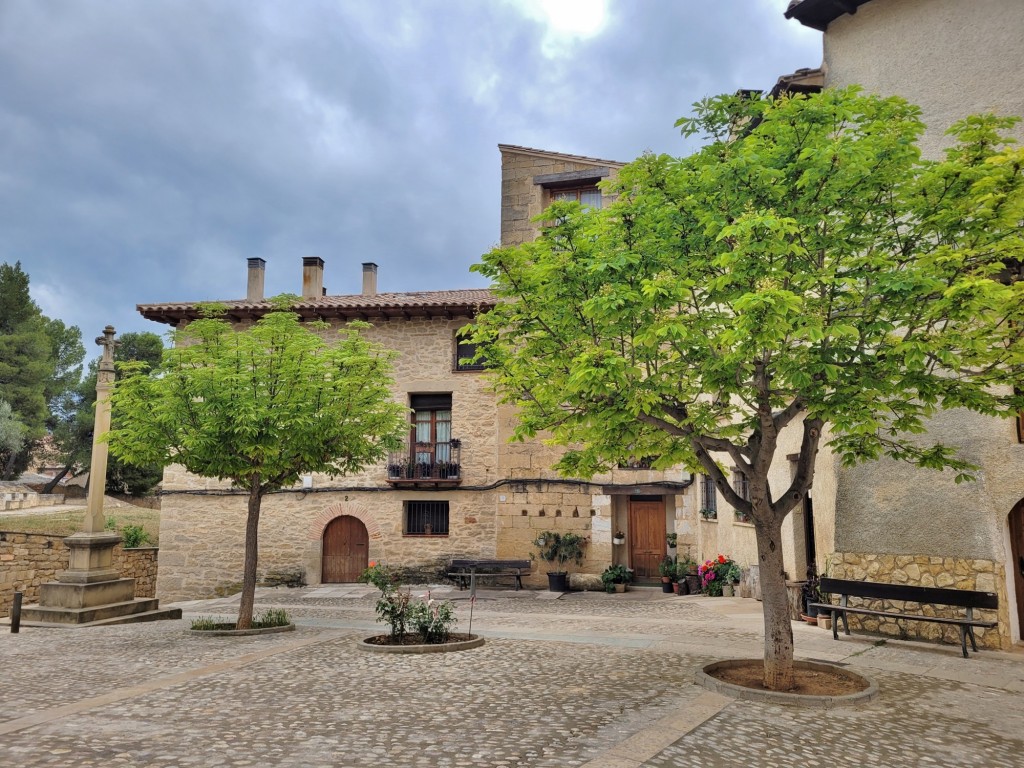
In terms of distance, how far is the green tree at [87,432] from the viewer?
125 feet

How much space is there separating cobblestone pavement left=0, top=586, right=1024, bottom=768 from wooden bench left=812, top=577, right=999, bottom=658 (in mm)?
404

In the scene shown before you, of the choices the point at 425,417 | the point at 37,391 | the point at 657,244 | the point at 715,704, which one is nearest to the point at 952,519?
the point at 715,704

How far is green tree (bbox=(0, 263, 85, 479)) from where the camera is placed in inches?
1513

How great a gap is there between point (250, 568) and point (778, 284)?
9.03 meters

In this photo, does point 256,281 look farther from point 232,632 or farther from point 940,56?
point 940,56

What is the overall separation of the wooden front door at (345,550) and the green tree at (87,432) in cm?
2155

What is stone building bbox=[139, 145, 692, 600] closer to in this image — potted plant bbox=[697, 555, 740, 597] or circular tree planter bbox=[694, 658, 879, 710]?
potted plant bbox=[697, 555, 740, 597]

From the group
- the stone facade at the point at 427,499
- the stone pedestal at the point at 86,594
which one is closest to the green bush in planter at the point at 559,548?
the stone facade at the point at 427,499

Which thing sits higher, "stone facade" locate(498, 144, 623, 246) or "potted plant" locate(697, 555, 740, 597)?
"stone facade" locate(498, 144, 623, 246)

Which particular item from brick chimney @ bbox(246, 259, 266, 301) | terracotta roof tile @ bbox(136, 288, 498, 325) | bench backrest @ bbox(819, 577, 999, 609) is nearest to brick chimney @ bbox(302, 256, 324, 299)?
brick chimney @ bbox(246, 259, 266, 301)

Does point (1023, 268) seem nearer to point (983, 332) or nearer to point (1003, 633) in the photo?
point (983, 332)

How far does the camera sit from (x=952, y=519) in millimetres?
9125

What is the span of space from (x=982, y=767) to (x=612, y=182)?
5629mm

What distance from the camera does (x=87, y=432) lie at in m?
40.9
